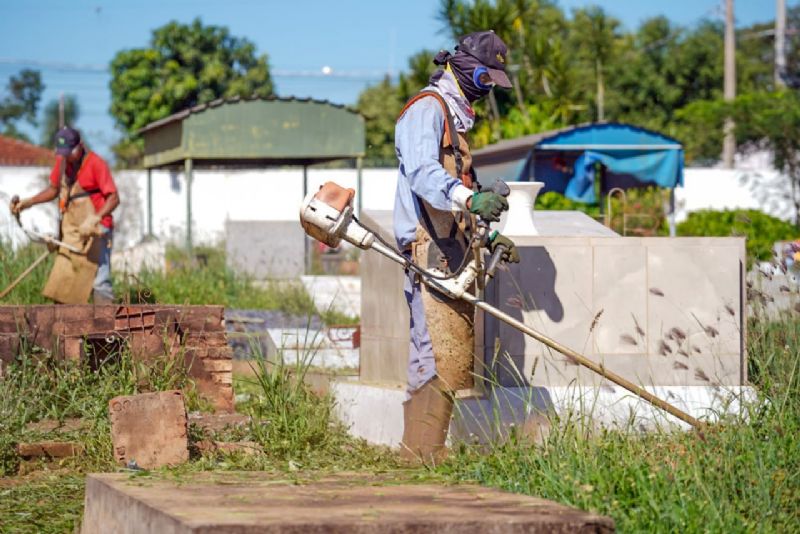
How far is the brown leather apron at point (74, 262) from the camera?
10172mm

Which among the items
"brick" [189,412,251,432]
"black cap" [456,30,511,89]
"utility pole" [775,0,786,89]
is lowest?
"brick" [189,412,251,432]

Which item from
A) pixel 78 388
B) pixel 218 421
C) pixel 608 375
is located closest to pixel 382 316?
pixel 218 421

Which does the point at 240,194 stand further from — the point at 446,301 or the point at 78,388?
the point at 446,301

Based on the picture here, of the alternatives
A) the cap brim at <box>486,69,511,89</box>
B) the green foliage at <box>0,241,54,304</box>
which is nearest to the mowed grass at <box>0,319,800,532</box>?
the cap brim at <box>486,69,511,89</box>

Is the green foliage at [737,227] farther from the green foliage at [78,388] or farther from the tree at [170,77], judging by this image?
the tree at [170,77]

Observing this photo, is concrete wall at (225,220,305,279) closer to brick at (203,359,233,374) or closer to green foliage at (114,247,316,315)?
green foliage at (114,247,316,315)

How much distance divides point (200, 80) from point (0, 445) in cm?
4026

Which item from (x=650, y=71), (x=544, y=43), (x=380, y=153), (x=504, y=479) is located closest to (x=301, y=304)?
(x=504, y=479)

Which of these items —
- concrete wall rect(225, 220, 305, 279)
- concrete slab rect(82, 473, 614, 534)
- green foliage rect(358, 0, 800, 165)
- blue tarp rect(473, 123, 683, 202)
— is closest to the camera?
concrete slab rect(82, 473, 614, 534)

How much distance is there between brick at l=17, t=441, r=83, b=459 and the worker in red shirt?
4.19 meters

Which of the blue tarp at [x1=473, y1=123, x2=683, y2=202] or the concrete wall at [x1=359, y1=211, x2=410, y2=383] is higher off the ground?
the blue tarp at [x1=473, y1=123, x2=683, y2=202]

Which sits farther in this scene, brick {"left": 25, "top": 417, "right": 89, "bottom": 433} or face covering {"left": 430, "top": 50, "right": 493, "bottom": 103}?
brick {"left": 25, "top": 417, "right": 89, "bottom": 433}

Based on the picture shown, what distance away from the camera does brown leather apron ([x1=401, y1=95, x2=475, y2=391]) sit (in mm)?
5625

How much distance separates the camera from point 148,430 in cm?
571
